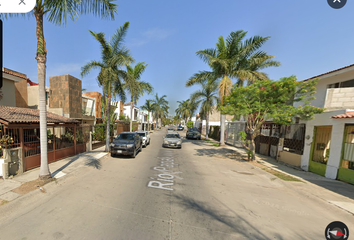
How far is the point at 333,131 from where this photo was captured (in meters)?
7.32

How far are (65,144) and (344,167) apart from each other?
16.6 meters

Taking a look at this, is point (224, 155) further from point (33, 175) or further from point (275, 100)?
point (33, 175)

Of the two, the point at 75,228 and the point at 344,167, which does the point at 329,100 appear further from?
the point at 75,228

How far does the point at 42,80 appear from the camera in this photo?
5.32 m

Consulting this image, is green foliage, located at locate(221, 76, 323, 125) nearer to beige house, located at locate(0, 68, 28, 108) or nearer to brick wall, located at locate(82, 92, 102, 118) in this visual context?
beige house, located at locate(0, 68, 28, 108)

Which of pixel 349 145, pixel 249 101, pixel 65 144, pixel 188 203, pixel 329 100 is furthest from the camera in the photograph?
pixel 65 144

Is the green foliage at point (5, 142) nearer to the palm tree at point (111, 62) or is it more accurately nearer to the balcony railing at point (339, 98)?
the palm tree at point (111, 62)

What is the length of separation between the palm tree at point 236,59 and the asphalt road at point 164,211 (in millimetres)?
9656

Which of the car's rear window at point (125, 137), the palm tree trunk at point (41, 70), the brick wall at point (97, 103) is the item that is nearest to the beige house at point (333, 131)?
the car's rear window at point (125, 137)

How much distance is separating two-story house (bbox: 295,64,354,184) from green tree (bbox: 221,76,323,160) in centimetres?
73

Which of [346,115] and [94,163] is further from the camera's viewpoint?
[94,163]

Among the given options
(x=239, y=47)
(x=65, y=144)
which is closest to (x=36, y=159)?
(x=65, y=144)

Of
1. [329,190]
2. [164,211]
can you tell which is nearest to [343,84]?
[329,190]

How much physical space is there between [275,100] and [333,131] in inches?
119
